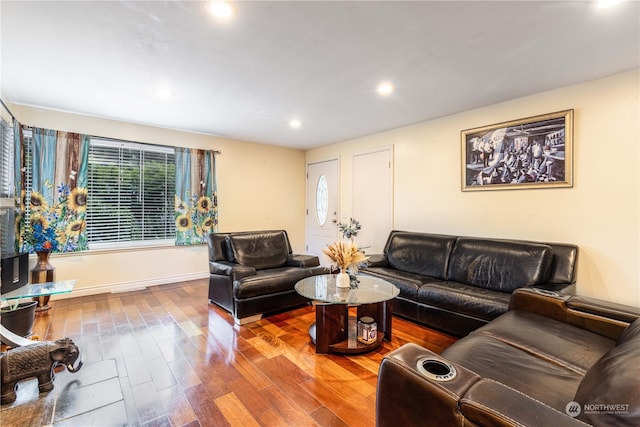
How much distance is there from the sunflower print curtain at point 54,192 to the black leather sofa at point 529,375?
13.2 feet

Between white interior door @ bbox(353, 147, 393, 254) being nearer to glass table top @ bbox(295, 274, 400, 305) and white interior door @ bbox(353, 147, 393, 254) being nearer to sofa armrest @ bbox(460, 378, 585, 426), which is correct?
glass table top @ bbox(295, 274, 400, 305)

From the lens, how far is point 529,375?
128cm

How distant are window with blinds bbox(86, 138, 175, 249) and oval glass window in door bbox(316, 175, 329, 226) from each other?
99.9 inches

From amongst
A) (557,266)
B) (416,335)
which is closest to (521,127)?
(557,266)

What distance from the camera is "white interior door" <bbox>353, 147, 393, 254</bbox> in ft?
14.1

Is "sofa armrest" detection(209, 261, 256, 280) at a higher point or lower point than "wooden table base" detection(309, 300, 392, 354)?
higher

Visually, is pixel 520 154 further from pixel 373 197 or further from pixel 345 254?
pixel 345 254

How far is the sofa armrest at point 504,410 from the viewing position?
0.79 m

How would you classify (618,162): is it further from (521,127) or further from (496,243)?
(496,243)

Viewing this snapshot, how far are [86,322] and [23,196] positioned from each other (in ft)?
5.62

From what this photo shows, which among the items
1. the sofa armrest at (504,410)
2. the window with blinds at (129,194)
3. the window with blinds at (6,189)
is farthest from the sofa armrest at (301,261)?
the window with blinds at (6,189)

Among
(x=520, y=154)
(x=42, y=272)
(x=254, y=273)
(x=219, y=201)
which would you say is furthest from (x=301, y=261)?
(x=42, y=272)

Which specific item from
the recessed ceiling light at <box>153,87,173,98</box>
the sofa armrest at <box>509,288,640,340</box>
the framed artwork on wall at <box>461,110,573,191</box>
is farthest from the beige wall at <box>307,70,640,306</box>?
the recessed ceiling light at <box>153,87,173,98</box>

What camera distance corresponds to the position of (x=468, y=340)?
161cm
